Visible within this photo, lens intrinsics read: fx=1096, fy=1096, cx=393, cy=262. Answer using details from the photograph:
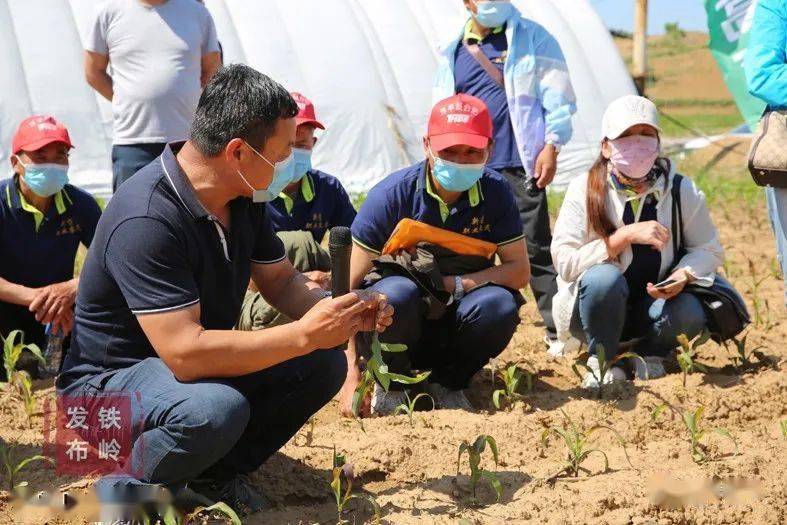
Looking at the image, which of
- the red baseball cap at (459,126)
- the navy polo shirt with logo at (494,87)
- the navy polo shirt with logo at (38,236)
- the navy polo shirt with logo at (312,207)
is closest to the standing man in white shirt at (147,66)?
the navy polo shirt with logo at (38,236)

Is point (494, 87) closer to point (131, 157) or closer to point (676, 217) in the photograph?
point (676, 217)

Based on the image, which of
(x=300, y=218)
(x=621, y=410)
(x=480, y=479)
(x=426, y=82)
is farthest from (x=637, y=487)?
(x=426, y=82)

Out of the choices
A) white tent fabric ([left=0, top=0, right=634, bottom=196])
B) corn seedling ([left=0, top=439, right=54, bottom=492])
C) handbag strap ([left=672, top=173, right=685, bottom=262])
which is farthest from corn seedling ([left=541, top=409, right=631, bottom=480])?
white tent fabric ([left=0, top=0, right=634, bottom=196])

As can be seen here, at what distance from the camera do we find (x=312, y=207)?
5.09 m

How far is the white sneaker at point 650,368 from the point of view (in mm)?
4887

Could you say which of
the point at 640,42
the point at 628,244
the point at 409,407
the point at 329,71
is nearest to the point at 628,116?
the point at 628,244

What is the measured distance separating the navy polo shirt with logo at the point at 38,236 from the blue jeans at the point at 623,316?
2.30 metres

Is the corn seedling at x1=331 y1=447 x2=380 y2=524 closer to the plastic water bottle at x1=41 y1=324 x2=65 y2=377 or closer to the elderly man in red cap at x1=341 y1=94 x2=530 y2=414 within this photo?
the elderly man in red cap at x1=341 y1=94 x2=530 y2=414

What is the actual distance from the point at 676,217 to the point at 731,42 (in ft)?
18.3

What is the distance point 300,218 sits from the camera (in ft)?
16.7

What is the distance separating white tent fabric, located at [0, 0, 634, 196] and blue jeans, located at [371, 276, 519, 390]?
217 inches

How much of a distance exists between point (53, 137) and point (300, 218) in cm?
116

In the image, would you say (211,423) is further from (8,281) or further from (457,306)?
(8,281)

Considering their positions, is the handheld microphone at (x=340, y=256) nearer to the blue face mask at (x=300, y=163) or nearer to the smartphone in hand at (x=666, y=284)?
the blue face mask at (x=300, y=163)
